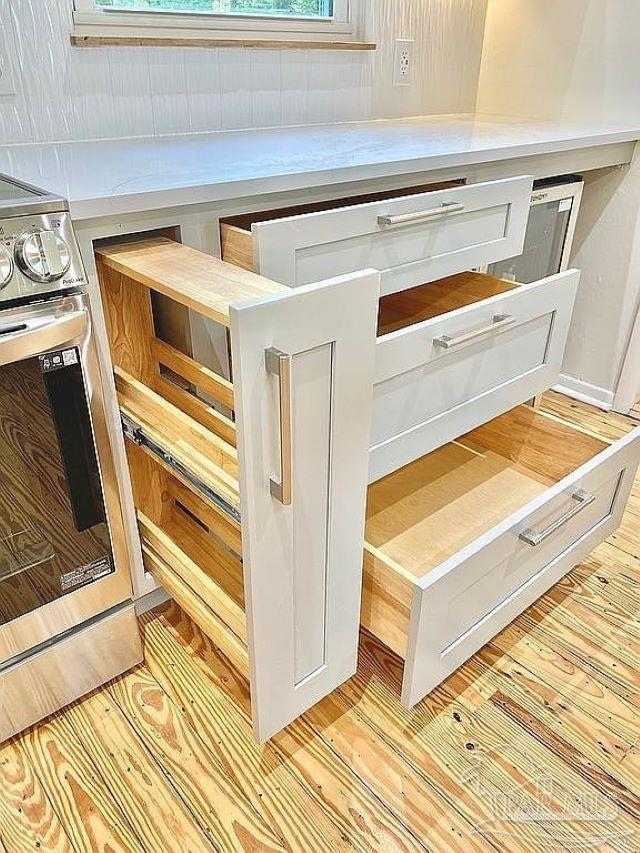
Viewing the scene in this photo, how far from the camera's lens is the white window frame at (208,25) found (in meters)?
1.40

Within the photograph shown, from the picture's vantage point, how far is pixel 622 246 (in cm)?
207

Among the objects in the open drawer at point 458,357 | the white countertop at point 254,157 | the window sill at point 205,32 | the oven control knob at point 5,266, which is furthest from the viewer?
the window sill at point 205,32

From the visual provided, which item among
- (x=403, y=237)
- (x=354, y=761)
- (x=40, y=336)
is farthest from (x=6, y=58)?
(x=354, y=761)

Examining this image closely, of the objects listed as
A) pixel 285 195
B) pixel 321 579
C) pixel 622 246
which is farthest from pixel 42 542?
pixel 622 246

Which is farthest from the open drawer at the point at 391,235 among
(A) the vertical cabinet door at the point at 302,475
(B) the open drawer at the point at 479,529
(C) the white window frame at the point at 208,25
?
(C) the white window frame at the point at 208,25

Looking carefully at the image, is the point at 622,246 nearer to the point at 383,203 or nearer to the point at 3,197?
the point at 383,203

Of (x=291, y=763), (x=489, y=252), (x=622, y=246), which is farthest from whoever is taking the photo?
(x=622, y=246)

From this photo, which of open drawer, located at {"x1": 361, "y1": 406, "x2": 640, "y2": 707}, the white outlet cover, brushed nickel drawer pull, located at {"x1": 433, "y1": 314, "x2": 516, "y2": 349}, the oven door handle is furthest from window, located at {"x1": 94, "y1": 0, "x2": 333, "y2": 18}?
open drawer, located at {"x1": 361, "y1": 406, "x2": 640, "y2": 707}

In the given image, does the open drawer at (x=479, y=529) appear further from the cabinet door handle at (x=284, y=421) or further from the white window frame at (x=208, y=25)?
the white window frame at (x=208, y=25)

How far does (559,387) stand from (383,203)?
4.75ft

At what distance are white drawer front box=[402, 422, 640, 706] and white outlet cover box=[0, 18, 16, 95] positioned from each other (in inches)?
48.6

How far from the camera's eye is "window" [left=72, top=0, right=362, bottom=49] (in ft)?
4.61

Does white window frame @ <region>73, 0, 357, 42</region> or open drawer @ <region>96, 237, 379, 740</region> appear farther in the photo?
white window frame @ <region>73, 0, 357, 42</region>

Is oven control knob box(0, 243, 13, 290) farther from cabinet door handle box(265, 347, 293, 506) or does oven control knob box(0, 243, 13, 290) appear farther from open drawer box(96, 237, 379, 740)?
cabinet door handle box(265, 347, 293, 506)
